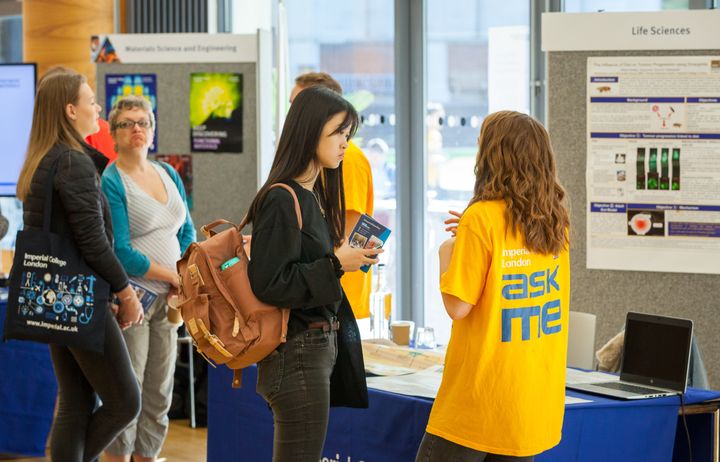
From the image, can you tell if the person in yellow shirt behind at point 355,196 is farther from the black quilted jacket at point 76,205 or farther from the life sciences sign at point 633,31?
the life sciences sign at point 633,31

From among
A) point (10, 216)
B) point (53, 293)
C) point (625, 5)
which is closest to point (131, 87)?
point (53, 293)

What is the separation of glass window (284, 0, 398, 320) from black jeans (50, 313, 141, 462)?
3043 mm

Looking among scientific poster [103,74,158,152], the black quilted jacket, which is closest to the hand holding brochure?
the black quilted jacket

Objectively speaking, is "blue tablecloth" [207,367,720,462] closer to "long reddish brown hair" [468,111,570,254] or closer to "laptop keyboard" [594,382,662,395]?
"laptop keyboard" [594,382,662,395]

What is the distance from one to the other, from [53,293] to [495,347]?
1.36 metres

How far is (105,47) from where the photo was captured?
15.8 ft

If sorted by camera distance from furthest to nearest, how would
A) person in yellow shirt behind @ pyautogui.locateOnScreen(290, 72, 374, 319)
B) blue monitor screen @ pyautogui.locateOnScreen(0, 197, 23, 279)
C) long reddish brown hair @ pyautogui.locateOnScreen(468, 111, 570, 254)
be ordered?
blue monitor screen @ pyautogui.locateOnScreen(0, 197, 23, 279) → person in yellow shirt behind @ pyautogui.locateOnScreen(290, 72, 374, 319) → long reddish brown hair @ pyautogui.locateOnScreen(468, 111, 570, 254)

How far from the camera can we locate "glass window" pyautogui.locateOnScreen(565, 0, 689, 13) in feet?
16.0

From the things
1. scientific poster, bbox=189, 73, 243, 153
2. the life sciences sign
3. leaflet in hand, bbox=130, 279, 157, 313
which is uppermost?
the life sciences sign

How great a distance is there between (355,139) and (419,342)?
2716 mm

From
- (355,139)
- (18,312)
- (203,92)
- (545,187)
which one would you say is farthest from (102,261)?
(355,139)

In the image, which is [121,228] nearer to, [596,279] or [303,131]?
[303,131]

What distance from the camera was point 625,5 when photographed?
5.05 metres

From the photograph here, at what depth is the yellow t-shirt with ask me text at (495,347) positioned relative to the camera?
2162 millimetres
